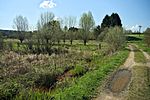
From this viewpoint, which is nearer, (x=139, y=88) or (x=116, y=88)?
(x=139, y=88)

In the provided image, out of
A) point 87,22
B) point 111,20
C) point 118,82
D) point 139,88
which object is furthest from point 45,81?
point 111,20

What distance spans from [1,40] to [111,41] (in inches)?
869

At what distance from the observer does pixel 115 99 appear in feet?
46.1

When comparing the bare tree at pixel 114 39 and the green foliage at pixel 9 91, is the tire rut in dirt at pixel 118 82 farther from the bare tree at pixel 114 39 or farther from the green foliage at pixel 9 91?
the bare tree at pixel 114 39

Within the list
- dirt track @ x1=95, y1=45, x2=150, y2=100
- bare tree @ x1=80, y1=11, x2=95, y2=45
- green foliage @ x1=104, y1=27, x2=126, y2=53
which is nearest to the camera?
dirt track @ x1=95, y1=45, x2=150, y2=100

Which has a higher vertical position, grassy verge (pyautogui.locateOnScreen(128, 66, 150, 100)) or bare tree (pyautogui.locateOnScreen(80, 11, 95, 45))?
bare tree (pyautogui.locateOnScreen(80, 11, 95, 45))

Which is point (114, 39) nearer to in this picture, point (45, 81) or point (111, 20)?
point (45, 81)

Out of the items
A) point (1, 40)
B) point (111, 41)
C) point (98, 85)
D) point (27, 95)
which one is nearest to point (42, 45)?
point (1, 40)

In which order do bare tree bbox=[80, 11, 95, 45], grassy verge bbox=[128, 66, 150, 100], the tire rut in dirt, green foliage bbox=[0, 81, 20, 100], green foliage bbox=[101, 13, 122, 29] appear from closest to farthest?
green foliage bbox=[0, 81, 20, 100] → grassy verge bbox=[128, 66, 150, 100] → the tire rut in dirt → bare tree bbox=[80, 11, 95, 45] → green foliage bbox=[101, 13, 122, 29]

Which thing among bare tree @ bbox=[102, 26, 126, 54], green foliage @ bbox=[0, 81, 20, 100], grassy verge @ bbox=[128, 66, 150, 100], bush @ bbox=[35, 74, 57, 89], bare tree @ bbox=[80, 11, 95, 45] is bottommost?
bush @ bbox=[35, 74, 57, 89]

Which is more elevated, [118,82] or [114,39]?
[114,39]

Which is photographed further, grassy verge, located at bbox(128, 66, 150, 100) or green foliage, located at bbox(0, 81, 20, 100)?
grassy verge, located at bbox(128, 66, 150, 100)

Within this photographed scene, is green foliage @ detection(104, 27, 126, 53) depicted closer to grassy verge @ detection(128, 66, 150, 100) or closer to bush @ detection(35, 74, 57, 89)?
grassy verge @ detection(128, 66, 150, 100)

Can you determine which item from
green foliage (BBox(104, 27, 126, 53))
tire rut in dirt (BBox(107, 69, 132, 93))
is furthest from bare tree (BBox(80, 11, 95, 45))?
tire rut in dirt (BBox(107, 69, 132, 93))
